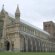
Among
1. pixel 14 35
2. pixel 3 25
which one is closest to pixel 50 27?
pixel 3 25

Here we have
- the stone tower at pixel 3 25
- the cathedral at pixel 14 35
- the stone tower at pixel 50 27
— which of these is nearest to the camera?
the cathedral at pixel 14 35

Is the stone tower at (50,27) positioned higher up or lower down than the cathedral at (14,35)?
higher up

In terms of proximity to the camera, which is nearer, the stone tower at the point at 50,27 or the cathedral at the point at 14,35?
the cathedral at the point at 14,35

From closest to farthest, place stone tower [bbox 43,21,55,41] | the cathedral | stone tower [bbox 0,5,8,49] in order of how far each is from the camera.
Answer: the cathedral, stone tower [bbox 0,5,8,49], stone tower [bbox 43,21,55,41]

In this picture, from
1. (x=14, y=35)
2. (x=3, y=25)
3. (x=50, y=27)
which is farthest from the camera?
(x=50, y=27)

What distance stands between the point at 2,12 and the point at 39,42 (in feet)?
60.6

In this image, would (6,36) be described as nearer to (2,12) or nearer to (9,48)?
(9,48)

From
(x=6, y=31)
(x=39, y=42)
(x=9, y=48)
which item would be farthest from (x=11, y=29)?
(x=39, y=42)

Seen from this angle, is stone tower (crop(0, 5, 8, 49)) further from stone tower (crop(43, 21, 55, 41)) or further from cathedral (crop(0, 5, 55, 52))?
stone tower (crop(43, 21, 55, 41))

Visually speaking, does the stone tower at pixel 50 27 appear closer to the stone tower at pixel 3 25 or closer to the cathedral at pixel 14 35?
the cathedral at pixel 14 35

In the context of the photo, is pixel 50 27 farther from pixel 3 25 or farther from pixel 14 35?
pixel 14 35

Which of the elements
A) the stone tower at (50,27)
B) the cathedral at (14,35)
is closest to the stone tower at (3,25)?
the cathedral at (14,35)

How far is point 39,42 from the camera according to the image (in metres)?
68.6

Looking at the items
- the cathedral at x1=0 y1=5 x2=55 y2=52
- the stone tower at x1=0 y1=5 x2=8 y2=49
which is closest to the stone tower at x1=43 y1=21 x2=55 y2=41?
the cathedral at x1=0 y1=5 x2=55 y2=52
